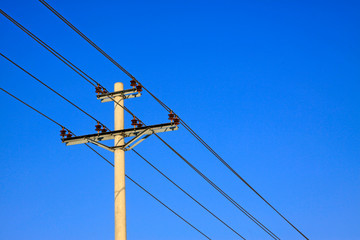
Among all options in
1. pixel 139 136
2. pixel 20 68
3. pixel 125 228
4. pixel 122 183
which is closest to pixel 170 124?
pixel 139 136

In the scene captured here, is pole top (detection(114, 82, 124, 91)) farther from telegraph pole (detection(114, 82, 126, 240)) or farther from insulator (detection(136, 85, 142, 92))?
insulator (detection(136, 85, 142, 92))

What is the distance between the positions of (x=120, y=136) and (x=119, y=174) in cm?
118

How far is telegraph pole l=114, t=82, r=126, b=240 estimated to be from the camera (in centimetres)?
1583

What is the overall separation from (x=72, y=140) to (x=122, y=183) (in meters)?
2.46

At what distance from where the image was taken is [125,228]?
15.9 m

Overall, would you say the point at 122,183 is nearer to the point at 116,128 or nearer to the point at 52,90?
the point at 116,128

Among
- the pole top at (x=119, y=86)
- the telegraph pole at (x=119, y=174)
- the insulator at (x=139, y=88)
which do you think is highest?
the pole top at (x=119, y=86)

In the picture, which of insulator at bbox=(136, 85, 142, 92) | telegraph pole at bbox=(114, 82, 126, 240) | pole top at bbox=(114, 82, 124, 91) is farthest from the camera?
pole top at bbox=(114, 82, 124, 91)

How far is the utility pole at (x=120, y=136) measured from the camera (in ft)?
52.4

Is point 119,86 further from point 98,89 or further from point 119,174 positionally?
point 119,174

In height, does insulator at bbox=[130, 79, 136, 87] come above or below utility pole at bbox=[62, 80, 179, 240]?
above

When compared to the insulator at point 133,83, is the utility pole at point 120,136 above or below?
below

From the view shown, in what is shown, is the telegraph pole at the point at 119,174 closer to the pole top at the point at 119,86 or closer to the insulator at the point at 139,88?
the pole top at the point at 119,86

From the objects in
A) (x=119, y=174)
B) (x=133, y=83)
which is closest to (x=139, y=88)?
(x=133, y=83)
